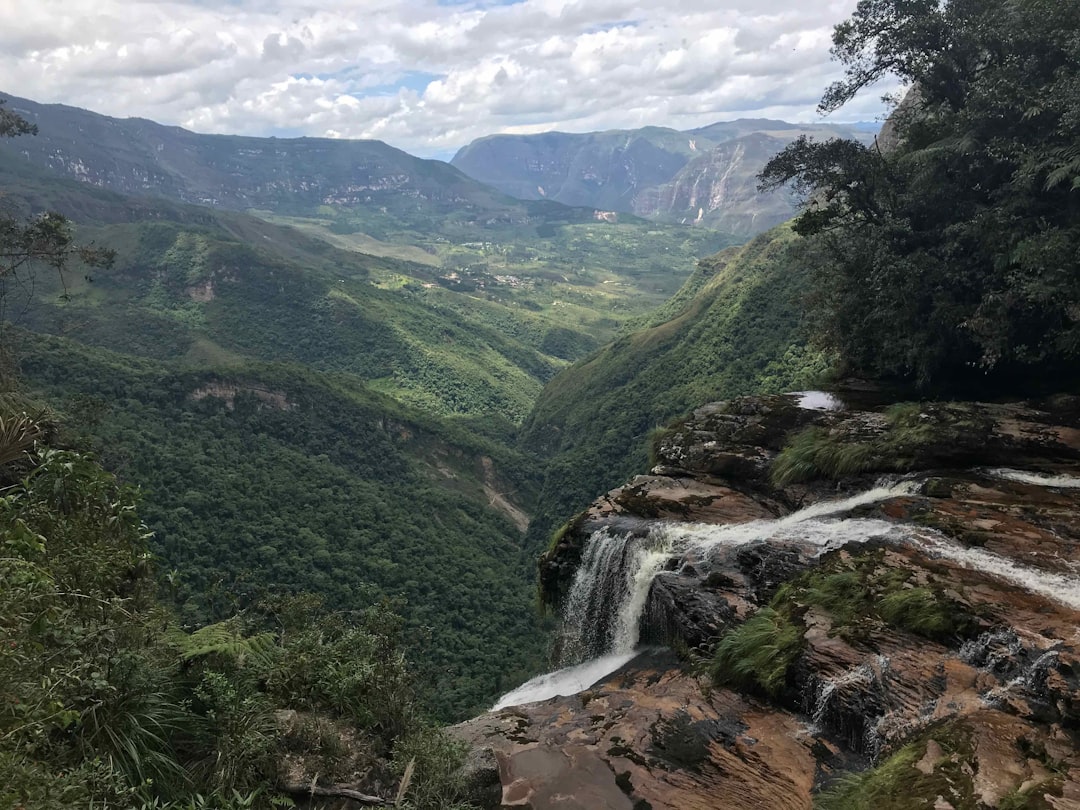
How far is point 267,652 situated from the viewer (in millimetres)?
9922

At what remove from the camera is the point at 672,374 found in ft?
263

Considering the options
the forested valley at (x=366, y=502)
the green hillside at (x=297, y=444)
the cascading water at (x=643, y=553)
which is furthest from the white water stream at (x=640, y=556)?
the green hillside at (x=297, y=444)

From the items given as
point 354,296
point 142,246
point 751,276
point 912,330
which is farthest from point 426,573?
point 142,246

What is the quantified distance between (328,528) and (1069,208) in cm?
Result: 5743

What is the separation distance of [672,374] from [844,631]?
7112 cm

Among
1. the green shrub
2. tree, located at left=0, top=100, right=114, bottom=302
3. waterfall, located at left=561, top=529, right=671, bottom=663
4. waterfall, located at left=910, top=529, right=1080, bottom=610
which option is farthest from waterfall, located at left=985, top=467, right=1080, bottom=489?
tree, located at left=0, top=100, right=114, bottom=302

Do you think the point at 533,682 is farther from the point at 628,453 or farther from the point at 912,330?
the point at 628,453

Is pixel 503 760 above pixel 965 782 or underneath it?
underneath

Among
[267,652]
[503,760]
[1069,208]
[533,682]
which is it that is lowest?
[533,682]

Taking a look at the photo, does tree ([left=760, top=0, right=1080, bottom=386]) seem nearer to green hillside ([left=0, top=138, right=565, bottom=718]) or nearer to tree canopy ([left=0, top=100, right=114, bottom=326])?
green hillside ([left=0, top=138, right=565, bottom=718])

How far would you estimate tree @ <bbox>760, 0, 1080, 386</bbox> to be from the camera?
1602cm

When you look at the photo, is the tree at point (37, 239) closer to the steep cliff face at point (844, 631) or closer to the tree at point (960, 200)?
the steep cliff face at point (844, 631)

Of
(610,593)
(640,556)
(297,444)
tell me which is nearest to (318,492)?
(297,444)

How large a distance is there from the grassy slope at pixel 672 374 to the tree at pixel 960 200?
2612 cm
